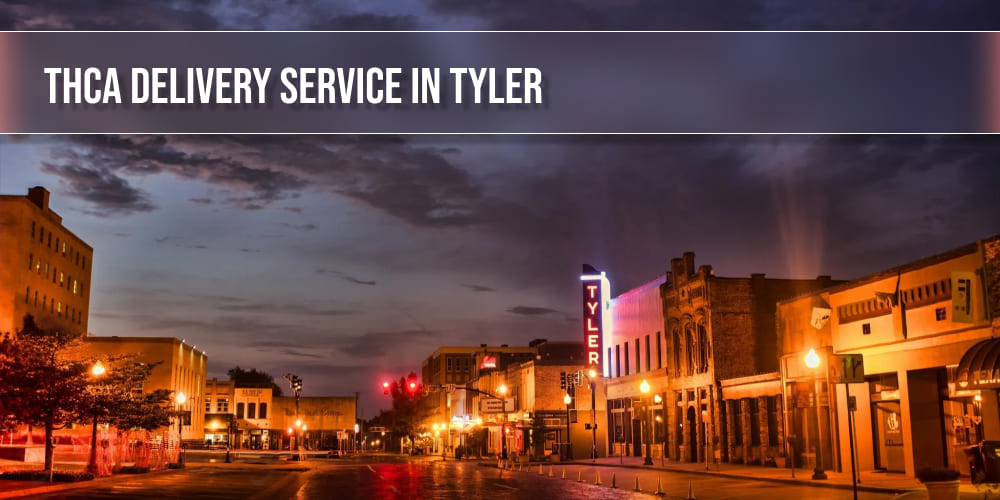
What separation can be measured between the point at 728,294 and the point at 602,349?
63.1 ft

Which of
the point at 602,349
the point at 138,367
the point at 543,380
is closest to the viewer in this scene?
the point at 138,367

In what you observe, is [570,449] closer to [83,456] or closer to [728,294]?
[728,294]

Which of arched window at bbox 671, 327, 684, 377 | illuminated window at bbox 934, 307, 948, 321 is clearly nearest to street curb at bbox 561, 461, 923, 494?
illuminated window at bbox 934, 307, 948, 321

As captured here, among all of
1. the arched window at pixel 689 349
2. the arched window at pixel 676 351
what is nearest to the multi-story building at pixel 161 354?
the arched window at pixel 676 351

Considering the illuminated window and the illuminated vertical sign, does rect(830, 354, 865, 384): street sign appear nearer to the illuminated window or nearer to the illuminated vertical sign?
the illuminated window

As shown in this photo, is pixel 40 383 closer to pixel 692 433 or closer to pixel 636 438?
pixel 692 433

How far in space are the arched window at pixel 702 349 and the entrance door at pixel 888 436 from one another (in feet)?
58.2

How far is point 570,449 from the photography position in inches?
2931

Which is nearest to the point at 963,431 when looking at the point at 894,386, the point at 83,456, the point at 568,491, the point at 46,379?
the point at 894,386

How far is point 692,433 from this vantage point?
191 feet

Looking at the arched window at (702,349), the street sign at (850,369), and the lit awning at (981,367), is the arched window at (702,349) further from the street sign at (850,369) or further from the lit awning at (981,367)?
the street sign at (850,369)

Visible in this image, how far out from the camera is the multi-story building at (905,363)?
97.6ft

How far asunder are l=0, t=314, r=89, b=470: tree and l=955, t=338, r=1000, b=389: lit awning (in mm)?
33911

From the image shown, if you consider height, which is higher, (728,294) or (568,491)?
(728,294)
